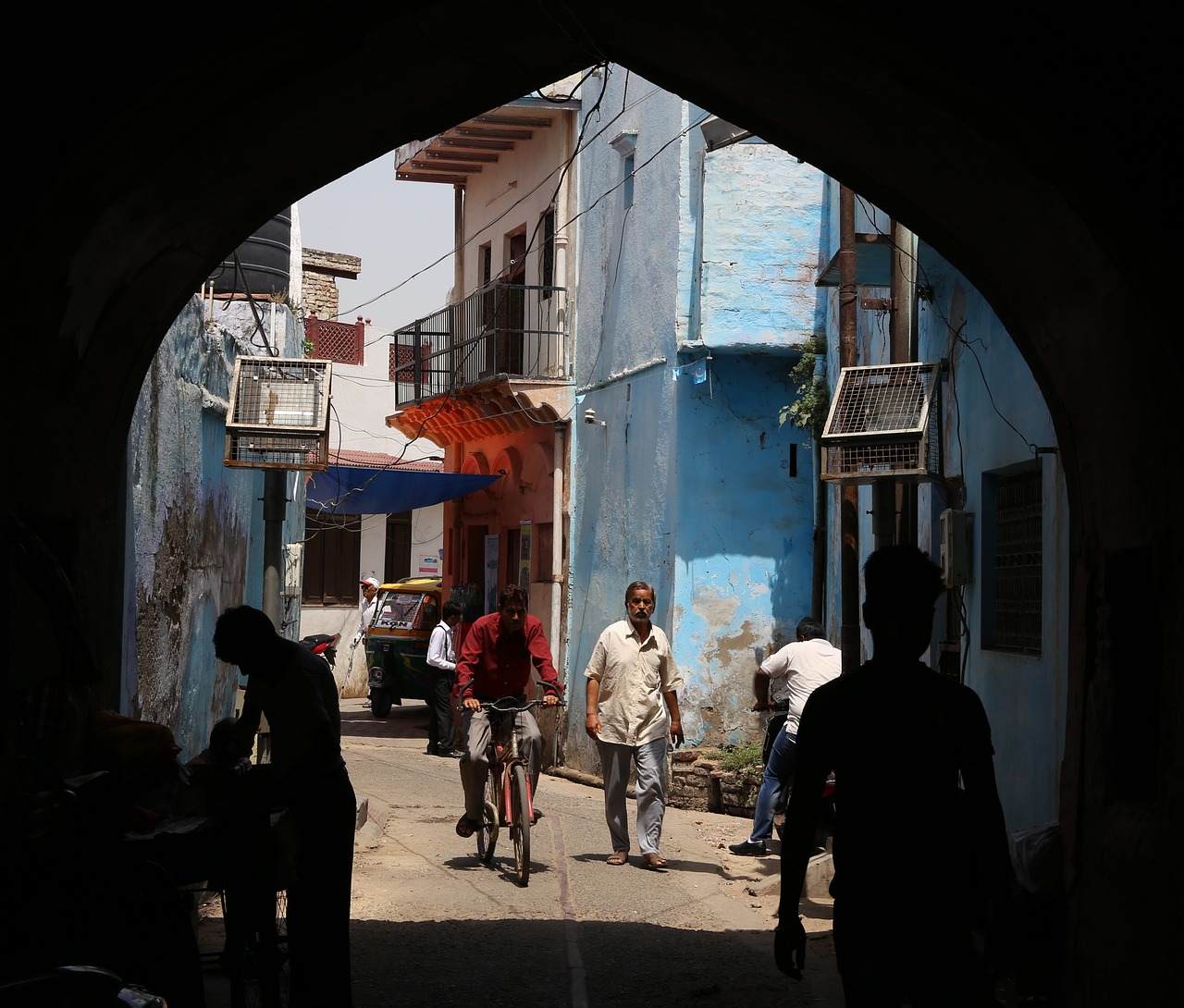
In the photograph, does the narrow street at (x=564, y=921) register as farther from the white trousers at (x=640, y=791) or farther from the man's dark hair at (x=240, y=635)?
the man's dark hair at (x=240, y=635)

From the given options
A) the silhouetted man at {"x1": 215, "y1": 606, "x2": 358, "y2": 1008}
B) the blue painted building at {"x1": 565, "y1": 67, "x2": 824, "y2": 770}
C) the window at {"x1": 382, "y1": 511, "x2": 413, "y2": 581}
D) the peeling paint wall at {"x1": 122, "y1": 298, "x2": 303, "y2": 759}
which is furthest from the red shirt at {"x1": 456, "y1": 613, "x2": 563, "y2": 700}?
the window at {"x1": 382, "y1": 511, "x2": 413, "y2": 581}

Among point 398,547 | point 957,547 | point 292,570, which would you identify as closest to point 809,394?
point 957,547

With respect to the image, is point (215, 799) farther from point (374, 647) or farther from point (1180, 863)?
point (374, 647)

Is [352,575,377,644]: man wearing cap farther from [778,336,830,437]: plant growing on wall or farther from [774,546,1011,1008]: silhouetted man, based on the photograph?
[774,546,1011,1008]: silhouetted man

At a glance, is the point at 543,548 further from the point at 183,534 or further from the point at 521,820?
the point at 521,820

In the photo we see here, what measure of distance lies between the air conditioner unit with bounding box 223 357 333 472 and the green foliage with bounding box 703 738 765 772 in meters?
5.16

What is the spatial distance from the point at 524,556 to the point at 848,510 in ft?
29.0

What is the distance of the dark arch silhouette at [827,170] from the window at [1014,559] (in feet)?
6.65

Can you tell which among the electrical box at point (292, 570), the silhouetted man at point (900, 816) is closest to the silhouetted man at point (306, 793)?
the silhouetted man at point (900, 816)

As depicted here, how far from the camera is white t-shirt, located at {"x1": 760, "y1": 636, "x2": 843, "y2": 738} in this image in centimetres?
995

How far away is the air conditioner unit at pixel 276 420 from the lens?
31.7 feet

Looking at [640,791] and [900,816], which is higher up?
[900,816]

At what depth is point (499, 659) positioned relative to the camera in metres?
9.79

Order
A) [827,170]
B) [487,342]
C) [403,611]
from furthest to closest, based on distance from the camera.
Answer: [403,611]
[487,342]
[827,170]
